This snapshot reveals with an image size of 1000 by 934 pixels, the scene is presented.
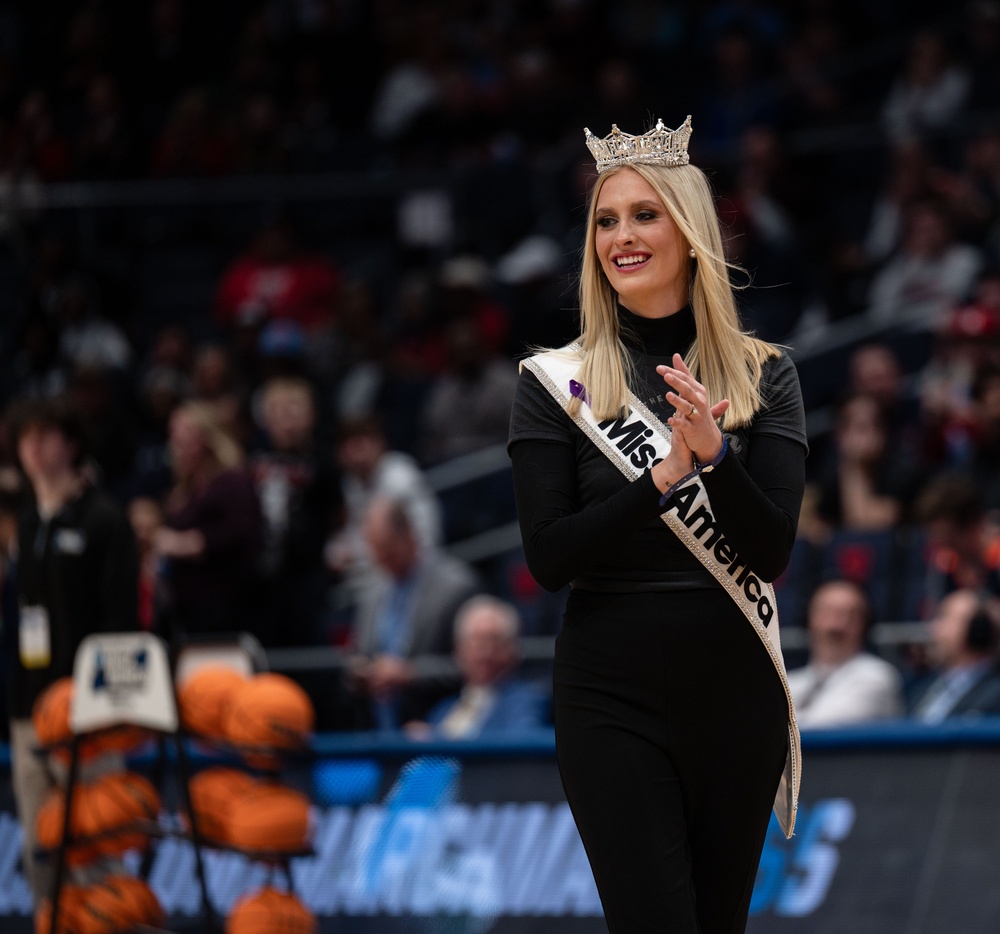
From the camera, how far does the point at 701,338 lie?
3.13m

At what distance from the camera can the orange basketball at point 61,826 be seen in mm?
5676

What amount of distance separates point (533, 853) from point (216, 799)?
3.47 feet

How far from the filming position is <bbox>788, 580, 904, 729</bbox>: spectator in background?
638 cm

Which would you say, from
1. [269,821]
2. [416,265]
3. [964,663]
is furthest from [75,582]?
[416,265]

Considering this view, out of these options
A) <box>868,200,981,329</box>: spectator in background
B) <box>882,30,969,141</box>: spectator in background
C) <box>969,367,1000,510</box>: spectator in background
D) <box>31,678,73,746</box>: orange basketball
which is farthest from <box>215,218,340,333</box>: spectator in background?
<box>31,678,73,746</box>: orange basketball

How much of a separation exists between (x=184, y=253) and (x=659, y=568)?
10.6m

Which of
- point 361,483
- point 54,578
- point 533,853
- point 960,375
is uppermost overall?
point 960,375

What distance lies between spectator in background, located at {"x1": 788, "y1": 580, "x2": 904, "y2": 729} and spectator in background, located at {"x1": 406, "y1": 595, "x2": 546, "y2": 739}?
109 centimetres

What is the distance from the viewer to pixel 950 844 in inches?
210

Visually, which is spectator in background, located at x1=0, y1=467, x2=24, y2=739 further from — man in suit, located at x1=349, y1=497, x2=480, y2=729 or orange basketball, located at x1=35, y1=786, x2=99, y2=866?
orange basketball, located at x1=35, y1=786, x2=99, y2=866

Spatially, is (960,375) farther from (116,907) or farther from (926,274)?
(116,907)

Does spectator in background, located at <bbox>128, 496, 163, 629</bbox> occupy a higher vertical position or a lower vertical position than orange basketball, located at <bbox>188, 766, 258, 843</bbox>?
higher

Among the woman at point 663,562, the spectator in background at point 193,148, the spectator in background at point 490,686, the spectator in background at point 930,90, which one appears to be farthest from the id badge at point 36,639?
the spectator in background at point 193,148

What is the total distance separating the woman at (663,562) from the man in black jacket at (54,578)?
3.54 m
